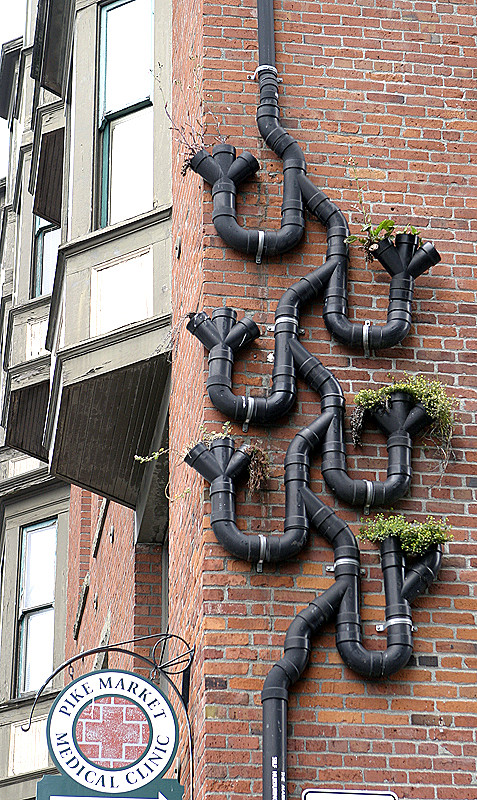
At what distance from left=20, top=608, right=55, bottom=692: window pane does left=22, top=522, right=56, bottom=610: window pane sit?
24cm

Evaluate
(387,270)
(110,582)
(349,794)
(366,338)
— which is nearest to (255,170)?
(387,270)

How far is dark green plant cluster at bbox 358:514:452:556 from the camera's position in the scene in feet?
23.0

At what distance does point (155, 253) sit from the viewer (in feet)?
30.3

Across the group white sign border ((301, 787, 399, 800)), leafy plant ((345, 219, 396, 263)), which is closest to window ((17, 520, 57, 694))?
leafy plant ((345, 219, 396, 263))

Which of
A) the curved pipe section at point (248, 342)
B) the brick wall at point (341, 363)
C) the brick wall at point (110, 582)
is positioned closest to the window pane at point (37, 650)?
the brick wall at point (110, 582)

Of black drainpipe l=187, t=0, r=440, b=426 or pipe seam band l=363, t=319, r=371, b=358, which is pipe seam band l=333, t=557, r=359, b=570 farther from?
pipe seam band l=363, t=319, r=371, b=358

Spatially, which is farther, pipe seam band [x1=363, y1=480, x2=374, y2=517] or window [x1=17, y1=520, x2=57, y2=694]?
window [x1=17, y1=520, x2=57, y2=694]

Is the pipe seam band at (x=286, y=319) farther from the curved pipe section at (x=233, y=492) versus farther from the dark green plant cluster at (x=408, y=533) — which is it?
the dark green plant cluster at (x=408, y=533)

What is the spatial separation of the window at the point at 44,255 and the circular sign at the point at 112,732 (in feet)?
39.9

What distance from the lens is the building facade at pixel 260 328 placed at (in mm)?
6734

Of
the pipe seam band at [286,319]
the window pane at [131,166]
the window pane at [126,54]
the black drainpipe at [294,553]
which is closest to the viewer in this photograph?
the black drainpipe at [294,553]

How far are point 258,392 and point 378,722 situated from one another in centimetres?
197

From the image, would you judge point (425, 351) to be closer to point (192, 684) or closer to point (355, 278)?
point (355, 278)

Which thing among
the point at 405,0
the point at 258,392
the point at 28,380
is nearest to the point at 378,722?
the point at 258,392
